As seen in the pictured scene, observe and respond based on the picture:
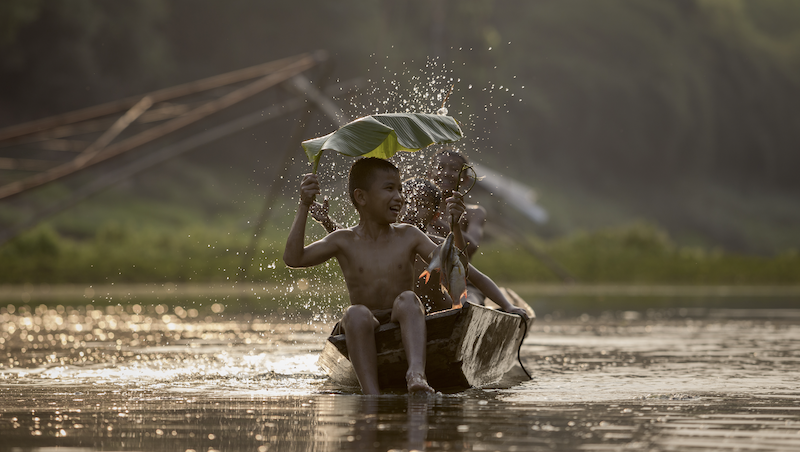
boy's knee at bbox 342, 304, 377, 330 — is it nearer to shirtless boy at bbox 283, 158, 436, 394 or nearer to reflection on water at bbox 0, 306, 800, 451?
shirtless boy at bbox 283, 158, 436, 394

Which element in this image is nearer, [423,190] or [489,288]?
[423,190]

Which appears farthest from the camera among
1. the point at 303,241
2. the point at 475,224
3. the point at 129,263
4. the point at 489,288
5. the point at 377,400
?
the point at 129,263

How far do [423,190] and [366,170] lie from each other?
976 mm

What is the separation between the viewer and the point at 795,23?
75625 millimetres

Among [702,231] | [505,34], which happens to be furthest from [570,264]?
[505,34]

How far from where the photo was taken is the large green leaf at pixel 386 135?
571 centimetres

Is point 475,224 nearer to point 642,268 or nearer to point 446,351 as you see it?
point 446,351

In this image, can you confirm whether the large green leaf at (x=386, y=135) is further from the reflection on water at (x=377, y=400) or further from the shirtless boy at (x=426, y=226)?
the reflection on water at (x=377, y=400)

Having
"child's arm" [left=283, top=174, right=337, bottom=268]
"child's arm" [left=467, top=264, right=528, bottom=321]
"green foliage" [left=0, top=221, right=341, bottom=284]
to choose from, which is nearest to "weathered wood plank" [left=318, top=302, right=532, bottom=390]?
"child's arm" [left=283, top=174, right=337, bottom=268]

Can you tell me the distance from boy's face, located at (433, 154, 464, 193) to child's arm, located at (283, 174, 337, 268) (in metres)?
1.86

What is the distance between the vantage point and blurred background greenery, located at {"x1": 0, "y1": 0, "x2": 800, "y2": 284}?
2512 cm

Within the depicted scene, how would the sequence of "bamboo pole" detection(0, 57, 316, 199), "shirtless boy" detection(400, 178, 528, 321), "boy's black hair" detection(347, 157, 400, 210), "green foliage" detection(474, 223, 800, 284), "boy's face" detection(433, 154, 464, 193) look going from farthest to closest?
"green foliage" detection(474, 223, 800, 284)
"bamboo pole" detection(0, 57, 316, 199)
"boy's face" detection(433, 154, 464, 193)
"shirtless boy" detection(400, 178, 528, 321)
"boy's black hair" detection(347, 157, 400, 210)

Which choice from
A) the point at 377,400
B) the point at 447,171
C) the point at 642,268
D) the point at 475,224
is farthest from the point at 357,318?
the point at 642,268

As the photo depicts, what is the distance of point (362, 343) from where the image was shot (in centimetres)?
535
